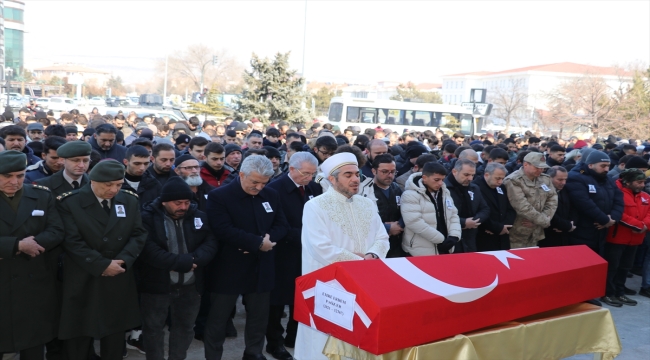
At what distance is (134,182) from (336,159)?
238cm

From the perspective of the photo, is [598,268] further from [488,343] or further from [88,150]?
[88,150]

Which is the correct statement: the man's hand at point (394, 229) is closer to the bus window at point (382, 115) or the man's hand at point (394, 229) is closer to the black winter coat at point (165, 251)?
the black winter coat at point (165, 251)

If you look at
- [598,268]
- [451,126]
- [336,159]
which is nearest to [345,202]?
[336,159]

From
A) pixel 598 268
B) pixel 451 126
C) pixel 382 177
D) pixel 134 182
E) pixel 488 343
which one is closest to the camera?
pixel 488 343

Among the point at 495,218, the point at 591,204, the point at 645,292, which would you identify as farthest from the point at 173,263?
the point at 645,292

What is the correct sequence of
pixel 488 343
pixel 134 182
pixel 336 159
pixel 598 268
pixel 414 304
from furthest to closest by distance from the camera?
pixel 134 182
pixel 598 268
pixel 336 159
pixel 488 343
pixel 414 304

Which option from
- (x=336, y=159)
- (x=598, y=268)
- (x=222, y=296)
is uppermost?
(x=336, y=159)

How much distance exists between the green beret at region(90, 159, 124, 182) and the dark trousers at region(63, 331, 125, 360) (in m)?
1.25

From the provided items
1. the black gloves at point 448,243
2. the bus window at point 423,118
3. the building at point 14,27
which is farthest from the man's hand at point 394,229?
the building at point 14,27

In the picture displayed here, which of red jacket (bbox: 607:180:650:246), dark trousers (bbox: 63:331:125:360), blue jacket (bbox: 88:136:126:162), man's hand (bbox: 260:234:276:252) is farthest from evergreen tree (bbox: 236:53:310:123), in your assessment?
dark trousers (bbox: 63:331:125:360)

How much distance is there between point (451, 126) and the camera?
34375mm

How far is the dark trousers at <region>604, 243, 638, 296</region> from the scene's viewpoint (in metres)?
8.72

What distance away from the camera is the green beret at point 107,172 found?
4.64m

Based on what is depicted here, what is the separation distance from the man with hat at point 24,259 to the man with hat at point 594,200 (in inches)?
265
